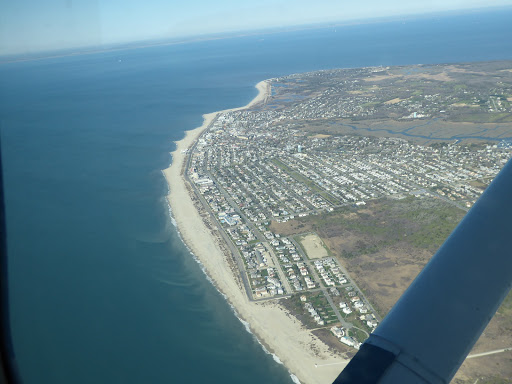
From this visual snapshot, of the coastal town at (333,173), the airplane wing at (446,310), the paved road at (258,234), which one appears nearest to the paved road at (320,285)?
the coastal town at (333,173)

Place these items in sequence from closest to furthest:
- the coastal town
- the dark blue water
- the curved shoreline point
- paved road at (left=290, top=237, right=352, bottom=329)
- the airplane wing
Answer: the airplane wing → the curved shoreline point → the dark blue water → paved road at (left=290, top=237, right=352, bottom=329) → the coastal town

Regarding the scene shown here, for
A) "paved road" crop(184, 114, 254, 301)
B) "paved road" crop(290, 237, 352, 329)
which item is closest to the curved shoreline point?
"paved road" crop(184, 114, 254, 301)

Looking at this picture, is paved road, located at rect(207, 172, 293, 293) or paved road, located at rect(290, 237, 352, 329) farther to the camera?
paved road, located at rect(207, 172, 293, 293)

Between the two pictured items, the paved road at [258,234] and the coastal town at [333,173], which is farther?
the paved road at [258,234]

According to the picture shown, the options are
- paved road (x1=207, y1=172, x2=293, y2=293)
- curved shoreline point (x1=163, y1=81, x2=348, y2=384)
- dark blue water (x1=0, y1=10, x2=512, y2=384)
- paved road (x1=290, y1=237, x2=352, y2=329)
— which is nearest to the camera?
curved shoreline point (x1=163, y1=81, x2=348, y2=384)

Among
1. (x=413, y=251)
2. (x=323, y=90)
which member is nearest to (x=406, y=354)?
(x=413, y=251)

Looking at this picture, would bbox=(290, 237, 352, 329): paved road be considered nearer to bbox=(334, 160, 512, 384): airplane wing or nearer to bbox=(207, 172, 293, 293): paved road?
bbox=(207, 172, 293, 293): paved road

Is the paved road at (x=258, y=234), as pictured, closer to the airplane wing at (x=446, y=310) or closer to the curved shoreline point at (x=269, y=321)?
the curved shoreline point at (x=269, y=321)
